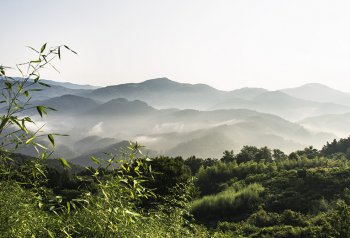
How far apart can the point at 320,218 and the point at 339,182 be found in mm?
12271

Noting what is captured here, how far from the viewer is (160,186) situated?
31.3 metres

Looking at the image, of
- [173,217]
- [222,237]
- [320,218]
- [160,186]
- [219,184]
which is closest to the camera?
[173,217]

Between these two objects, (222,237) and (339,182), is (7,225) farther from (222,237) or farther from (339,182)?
(339,182)

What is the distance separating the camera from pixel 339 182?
33125mm

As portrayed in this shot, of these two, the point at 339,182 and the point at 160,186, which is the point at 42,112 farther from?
the point at 339,182

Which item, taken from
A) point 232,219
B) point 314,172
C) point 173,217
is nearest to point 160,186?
point 232,219

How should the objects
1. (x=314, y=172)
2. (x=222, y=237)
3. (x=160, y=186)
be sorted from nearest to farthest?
(x=222, y=237), (x=160, y=186), (x=314, y=172)

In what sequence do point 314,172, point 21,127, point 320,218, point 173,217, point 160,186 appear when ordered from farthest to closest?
point 314,172 → point 160,186 → point 320,218 → point 173,217 → point 21,127

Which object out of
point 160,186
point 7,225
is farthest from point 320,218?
point 7,225

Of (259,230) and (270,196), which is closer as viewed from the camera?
(259,230)

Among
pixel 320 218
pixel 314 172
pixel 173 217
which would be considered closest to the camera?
pixel 173 217

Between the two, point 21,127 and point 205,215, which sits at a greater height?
point 21,127

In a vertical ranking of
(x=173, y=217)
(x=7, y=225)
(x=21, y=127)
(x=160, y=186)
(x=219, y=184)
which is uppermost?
(x=21, y=127)

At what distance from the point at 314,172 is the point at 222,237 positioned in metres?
24.5
